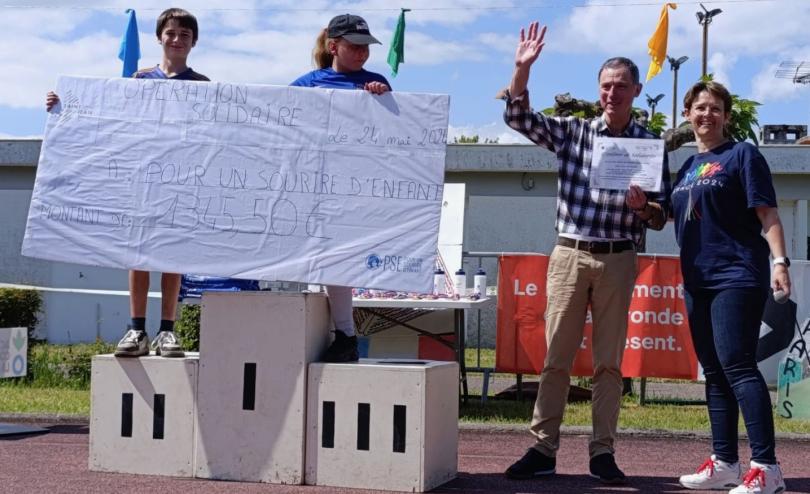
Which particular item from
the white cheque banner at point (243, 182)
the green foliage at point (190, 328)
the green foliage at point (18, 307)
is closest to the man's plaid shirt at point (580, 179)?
the white cheque banner at point (243, 182)

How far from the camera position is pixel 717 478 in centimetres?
602

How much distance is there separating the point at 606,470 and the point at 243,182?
2.45 m

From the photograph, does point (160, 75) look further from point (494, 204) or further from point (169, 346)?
point (494, 204)

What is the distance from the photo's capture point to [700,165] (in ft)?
19.5

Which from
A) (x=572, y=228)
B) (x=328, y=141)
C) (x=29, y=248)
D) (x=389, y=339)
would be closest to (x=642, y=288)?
(x=389, y=339)

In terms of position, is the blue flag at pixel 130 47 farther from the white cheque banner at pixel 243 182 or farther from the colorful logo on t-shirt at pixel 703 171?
the colorful logo on t-shirt at pixel 703 171

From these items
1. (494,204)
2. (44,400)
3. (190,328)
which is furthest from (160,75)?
(494,204)

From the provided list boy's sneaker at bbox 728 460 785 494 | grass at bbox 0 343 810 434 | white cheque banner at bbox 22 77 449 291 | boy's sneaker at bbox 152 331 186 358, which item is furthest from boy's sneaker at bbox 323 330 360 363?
grass at bbox 0 343 810 434

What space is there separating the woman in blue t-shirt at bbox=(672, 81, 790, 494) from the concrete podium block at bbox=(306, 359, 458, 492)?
140 cm

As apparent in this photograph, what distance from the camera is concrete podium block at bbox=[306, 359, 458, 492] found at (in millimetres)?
5785

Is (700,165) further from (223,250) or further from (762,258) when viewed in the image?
(223,250)

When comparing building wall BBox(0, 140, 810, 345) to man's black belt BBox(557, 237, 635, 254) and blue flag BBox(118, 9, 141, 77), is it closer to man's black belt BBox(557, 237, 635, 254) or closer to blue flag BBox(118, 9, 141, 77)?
blue flag BBox(118, 9, 141, 77)

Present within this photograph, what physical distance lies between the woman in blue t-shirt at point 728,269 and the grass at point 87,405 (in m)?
2.40

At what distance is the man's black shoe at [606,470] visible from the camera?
20.1 feet
